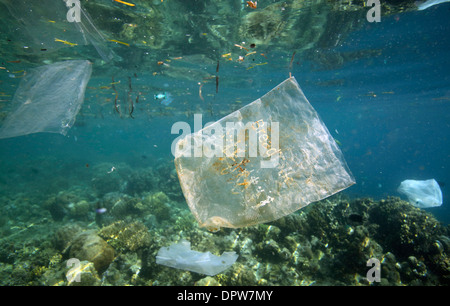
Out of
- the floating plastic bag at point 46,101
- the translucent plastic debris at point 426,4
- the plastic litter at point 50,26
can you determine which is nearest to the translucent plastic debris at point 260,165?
the floating plastic bag at point 46,101

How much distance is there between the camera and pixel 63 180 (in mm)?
20328

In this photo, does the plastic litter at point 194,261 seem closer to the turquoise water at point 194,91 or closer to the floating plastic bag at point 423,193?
the turquoise water at point 194,91

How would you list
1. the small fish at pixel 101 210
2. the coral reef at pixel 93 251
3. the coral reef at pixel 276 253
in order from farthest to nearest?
1. the small fish at pixel 101 210
2. the coral reef at pixel 93 251
3. the coral reef at pixel 276 253

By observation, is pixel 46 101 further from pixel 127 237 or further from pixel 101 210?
pixel 101 210

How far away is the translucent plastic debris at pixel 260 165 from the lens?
3018 mm

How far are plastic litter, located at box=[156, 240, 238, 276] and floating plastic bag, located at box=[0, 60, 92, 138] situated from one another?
4691 mm

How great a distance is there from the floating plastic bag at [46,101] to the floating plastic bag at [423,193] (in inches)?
658

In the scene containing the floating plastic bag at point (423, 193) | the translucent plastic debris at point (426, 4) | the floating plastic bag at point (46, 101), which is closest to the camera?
the floating plastic bag at point (46, 101)

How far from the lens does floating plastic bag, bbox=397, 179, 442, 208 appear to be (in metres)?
11.1

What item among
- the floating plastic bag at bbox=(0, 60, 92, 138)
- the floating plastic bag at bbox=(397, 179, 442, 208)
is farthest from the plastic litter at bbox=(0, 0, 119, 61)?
the floating plastic bag at bbox=(397, 179, 442, 208)

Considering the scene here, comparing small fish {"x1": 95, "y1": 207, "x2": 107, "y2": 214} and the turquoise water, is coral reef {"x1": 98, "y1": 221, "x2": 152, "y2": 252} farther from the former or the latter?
small fish {"x1": 95, "y1": 207, "x2": 107, "y2": 214}
